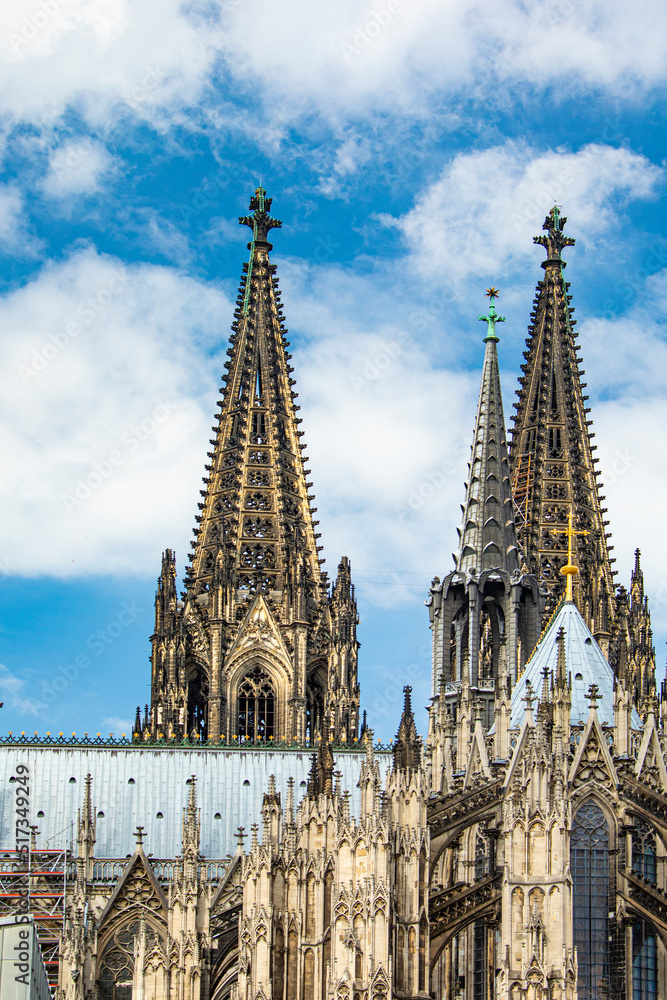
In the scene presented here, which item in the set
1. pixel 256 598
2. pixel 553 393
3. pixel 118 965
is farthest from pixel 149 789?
pixel 553 393

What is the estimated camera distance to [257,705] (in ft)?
254

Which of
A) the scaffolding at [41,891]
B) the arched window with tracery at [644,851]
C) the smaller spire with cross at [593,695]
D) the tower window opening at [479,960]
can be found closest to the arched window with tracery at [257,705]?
the scaffolding at [41,891]

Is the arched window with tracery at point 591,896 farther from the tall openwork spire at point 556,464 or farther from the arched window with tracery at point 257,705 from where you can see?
the tall openwork spire at point 556,464

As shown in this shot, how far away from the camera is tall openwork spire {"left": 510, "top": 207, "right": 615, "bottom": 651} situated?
81.9 m

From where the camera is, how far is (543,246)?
9138 centimetres

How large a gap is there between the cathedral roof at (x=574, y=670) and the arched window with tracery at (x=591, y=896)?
3.18 metres

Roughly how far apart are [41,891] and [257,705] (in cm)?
1761

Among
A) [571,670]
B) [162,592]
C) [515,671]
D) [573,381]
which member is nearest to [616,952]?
[571,670]

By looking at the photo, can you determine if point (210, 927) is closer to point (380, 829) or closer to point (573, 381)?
point (380, 829)

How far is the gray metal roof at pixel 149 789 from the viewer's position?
64.6 metres

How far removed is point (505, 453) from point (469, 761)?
22.8 meters

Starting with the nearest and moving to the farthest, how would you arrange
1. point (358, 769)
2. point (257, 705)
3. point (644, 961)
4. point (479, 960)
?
point (644, 961)
point (479, 960)
point (358, 769)
point (257, 705)

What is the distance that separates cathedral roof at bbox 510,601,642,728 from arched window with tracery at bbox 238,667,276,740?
2209 cm

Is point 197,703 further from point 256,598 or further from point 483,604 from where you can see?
point 483,604
